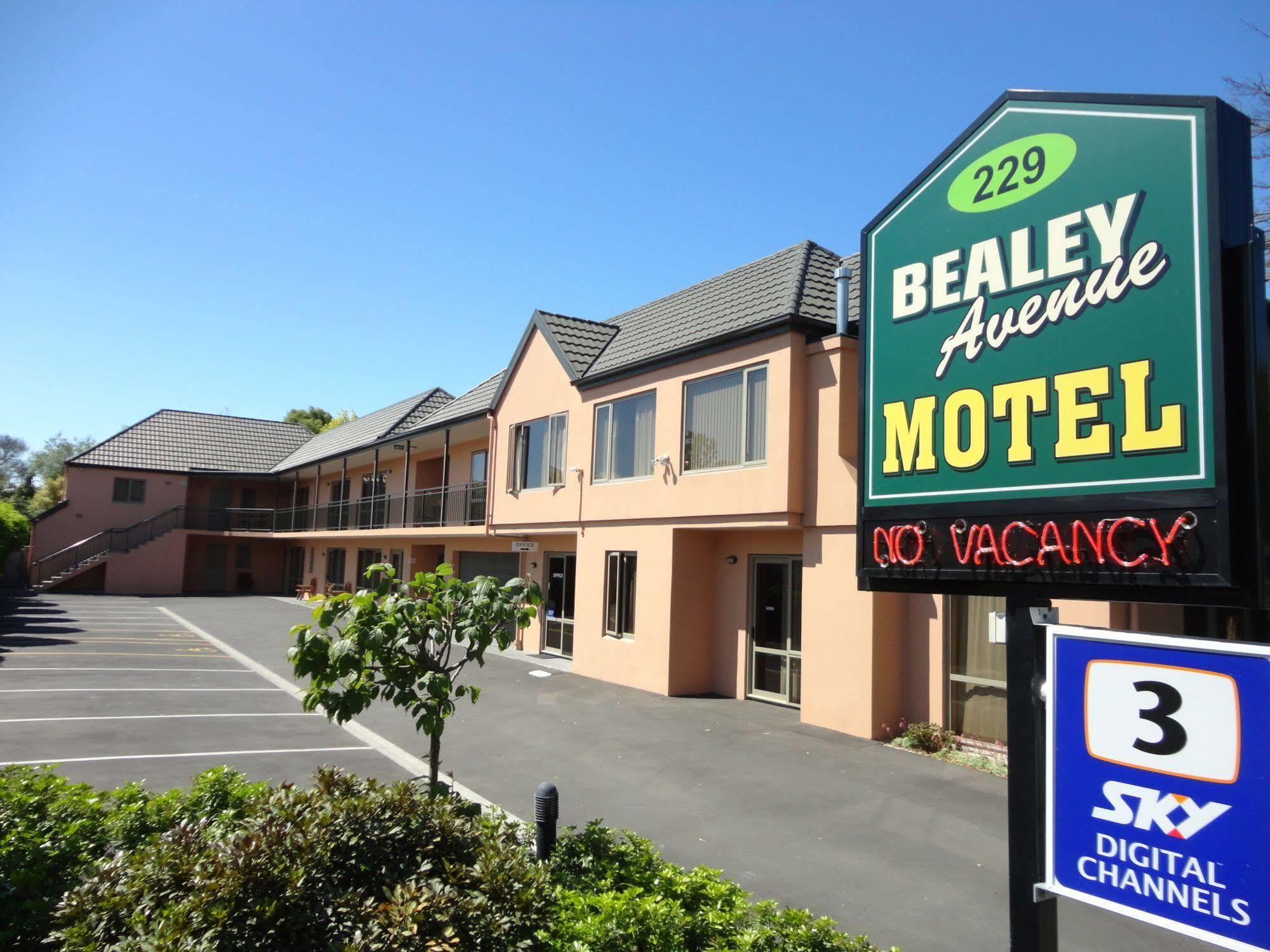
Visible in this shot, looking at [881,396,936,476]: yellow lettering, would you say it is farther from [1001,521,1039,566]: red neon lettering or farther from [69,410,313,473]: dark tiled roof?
[69,410,313,473]: dark tiled roof

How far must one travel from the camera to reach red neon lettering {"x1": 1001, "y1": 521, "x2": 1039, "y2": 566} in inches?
151

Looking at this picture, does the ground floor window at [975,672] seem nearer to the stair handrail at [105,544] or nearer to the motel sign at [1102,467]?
the motel sign at [1102,467]

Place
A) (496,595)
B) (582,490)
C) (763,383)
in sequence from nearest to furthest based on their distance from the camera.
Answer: (496,595), (763,383), (582,490)

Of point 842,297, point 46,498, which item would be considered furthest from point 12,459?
point 842,297

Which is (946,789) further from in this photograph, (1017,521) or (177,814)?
(177,814)

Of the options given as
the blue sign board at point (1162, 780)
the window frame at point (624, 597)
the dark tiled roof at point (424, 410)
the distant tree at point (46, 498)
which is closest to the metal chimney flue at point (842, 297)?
the window frame at point (624, 597)

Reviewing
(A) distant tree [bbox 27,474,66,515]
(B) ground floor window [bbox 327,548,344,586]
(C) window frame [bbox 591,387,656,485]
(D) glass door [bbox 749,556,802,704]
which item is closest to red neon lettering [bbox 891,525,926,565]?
(D) glass door [bbox 749,556,802,704]

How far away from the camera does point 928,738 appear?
10.8m

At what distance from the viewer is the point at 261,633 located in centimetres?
2375

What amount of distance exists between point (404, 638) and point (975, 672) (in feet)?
26.2

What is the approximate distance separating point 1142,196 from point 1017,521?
5.04 ft

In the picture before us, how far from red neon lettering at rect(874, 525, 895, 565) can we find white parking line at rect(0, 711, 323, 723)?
29.3 ft

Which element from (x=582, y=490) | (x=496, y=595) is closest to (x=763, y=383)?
(x=582, y=490)

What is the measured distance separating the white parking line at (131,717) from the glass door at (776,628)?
23.1ft
